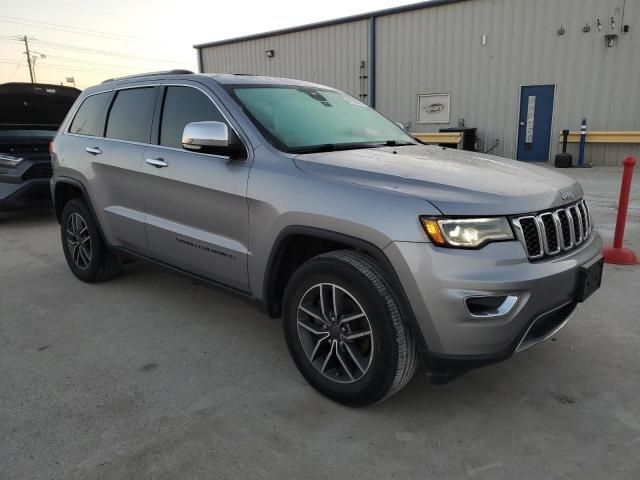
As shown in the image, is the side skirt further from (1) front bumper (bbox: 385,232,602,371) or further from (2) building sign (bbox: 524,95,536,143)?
(2) building sign (bbox: 524,95,536,143)

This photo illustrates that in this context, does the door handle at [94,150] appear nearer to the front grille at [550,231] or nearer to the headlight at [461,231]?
the headlight at [461,231]

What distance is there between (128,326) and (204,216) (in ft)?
3.79

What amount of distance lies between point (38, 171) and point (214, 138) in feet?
18.1

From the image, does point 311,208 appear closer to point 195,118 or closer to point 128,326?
point 195,118

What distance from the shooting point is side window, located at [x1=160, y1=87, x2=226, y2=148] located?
321 centimetres

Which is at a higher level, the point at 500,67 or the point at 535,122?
the point at 500,67

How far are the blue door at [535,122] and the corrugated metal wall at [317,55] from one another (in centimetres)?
550

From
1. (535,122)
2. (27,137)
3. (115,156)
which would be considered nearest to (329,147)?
(115,156)

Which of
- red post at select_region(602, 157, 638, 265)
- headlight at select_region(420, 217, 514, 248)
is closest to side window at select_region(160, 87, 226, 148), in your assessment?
headlight at select_region(420, 217, 514, 248)

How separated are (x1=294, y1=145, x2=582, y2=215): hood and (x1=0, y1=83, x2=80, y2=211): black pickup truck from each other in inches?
230

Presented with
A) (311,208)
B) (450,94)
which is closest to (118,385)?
(311,208)

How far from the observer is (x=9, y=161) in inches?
276

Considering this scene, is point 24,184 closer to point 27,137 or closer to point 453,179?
point 27,137

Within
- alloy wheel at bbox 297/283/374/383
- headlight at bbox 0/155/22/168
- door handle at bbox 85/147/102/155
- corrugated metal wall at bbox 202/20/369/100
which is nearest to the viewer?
alloy wheel at bbox 297/283/374/383
